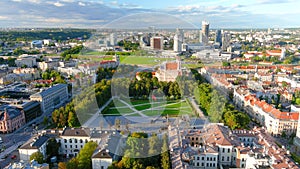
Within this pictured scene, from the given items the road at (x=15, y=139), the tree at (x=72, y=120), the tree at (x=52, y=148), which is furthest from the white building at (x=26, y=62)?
the tree at (x=52, y=148)

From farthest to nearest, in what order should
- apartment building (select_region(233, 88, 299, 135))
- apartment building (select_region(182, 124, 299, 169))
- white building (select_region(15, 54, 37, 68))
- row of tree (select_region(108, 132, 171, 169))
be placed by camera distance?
1. white building (select_region(15, 54, 37, 68))
2. apartment building (select_region(233, 88, 299, 135))
3. apartment building (select_region(182, 124, 299, 169))
4. row of tree (select_region(108, 132, 171, 169))

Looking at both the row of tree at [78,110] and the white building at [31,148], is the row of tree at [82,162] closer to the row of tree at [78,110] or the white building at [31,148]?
the white building at [31,148]

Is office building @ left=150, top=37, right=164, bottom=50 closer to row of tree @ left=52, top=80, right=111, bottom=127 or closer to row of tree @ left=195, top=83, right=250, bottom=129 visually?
row of tree @ left=195, top=83, right=250, bottom=129

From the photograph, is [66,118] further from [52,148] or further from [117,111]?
[52,148]

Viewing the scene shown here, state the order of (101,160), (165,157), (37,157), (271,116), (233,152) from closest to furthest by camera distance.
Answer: (165,157)
(101,160)
(37,157)
(233,152)
(271,116)

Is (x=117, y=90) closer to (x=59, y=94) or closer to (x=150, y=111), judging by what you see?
(x=150, y=111)

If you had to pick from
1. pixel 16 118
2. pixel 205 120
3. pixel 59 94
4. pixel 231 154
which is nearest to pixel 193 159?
pixel 231 154

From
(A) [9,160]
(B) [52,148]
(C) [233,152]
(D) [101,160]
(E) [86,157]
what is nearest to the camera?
(D) [101,160]

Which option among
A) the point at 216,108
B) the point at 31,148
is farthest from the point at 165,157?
the point at 216,108

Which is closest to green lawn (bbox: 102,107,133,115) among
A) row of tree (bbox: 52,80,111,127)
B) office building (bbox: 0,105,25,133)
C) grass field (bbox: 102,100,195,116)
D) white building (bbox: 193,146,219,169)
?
grass field (bbox: 102,100,195,116)
